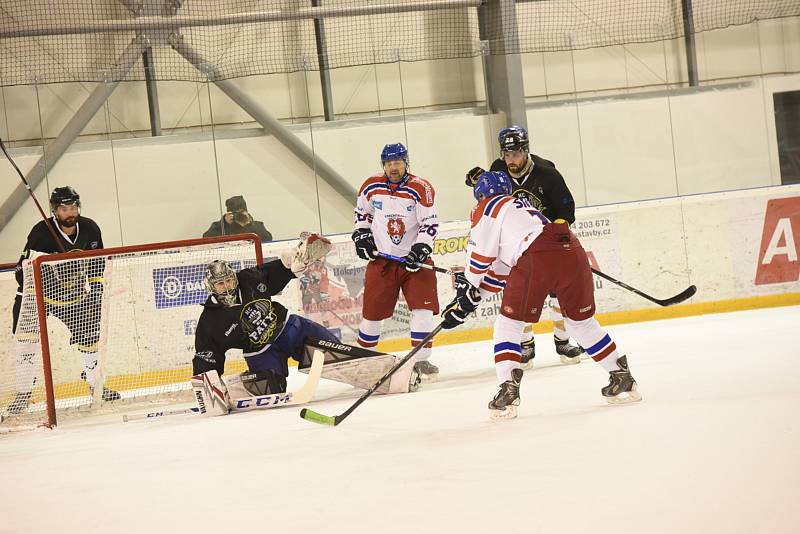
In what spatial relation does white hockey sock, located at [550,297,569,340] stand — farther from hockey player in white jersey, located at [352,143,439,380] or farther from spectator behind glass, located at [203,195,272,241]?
spectator behind glass, located at [203,195,272,241]

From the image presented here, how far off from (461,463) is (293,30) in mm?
7784

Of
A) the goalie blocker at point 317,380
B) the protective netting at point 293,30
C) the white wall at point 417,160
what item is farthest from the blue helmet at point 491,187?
the protective netting at point 293,30

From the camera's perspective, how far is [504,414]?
154 inches

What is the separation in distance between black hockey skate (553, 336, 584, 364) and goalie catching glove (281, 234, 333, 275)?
60.1 inches

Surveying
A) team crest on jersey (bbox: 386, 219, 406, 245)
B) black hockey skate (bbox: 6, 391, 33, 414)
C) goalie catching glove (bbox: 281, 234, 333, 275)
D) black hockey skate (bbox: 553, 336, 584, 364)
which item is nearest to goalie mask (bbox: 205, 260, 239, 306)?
goalie catching glove (bbox: 281, 234, 333, 275)

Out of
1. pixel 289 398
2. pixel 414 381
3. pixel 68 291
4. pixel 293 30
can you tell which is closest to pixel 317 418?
pixel 289 398

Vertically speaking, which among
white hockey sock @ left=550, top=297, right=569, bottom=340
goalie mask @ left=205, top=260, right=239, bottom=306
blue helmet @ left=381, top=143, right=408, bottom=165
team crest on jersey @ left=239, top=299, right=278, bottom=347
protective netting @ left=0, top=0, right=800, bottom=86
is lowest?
white hockey sock @ left=550, top=297, right=569, bottom=340

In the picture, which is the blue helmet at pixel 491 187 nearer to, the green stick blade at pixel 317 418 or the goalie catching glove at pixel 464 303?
the goalie catching glove at pixel 464 303

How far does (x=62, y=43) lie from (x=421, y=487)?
25.3 feet

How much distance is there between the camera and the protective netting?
916cm

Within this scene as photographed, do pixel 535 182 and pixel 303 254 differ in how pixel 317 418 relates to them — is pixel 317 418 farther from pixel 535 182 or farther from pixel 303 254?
pixel 535 182

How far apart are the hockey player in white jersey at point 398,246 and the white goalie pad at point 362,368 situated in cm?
44

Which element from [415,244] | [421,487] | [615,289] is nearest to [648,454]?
[421,487]

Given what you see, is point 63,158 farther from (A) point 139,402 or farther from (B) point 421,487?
(B) point 421,487
